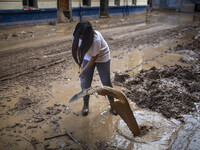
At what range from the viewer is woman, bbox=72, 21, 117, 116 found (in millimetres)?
2887

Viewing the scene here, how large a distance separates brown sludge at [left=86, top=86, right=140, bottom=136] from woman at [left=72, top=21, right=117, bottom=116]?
0.65m

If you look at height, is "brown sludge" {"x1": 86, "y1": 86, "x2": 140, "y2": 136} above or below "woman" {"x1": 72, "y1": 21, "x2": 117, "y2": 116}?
below

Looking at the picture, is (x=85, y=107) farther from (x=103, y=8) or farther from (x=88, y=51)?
(x=103, y=8)

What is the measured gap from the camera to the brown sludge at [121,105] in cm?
274

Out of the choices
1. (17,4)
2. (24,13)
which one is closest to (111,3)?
(24,13)

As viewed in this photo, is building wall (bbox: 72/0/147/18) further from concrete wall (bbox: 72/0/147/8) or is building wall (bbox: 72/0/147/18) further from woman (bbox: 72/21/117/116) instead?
woman (bbox: 72/21/117/116)

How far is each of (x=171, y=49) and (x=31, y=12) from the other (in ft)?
30.7

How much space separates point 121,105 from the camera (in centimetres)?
297

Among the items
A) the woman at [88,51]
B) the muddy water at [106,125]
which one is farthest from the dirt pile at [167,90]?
the woman at [88,51]

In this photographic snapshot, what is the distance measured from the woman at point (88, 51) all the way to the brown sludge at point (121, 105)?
2.14ft

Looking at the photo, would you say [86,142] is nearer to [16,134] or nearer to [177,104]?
[16,134]

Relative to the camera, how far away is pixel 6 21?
1155cm

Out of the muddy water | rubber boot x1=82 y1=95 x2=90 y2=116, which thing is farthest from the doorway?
rubber boot x1=82 y1=95 x2=90 y2=116

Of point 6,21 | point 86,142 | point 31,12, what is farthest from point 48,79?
point 31,12
